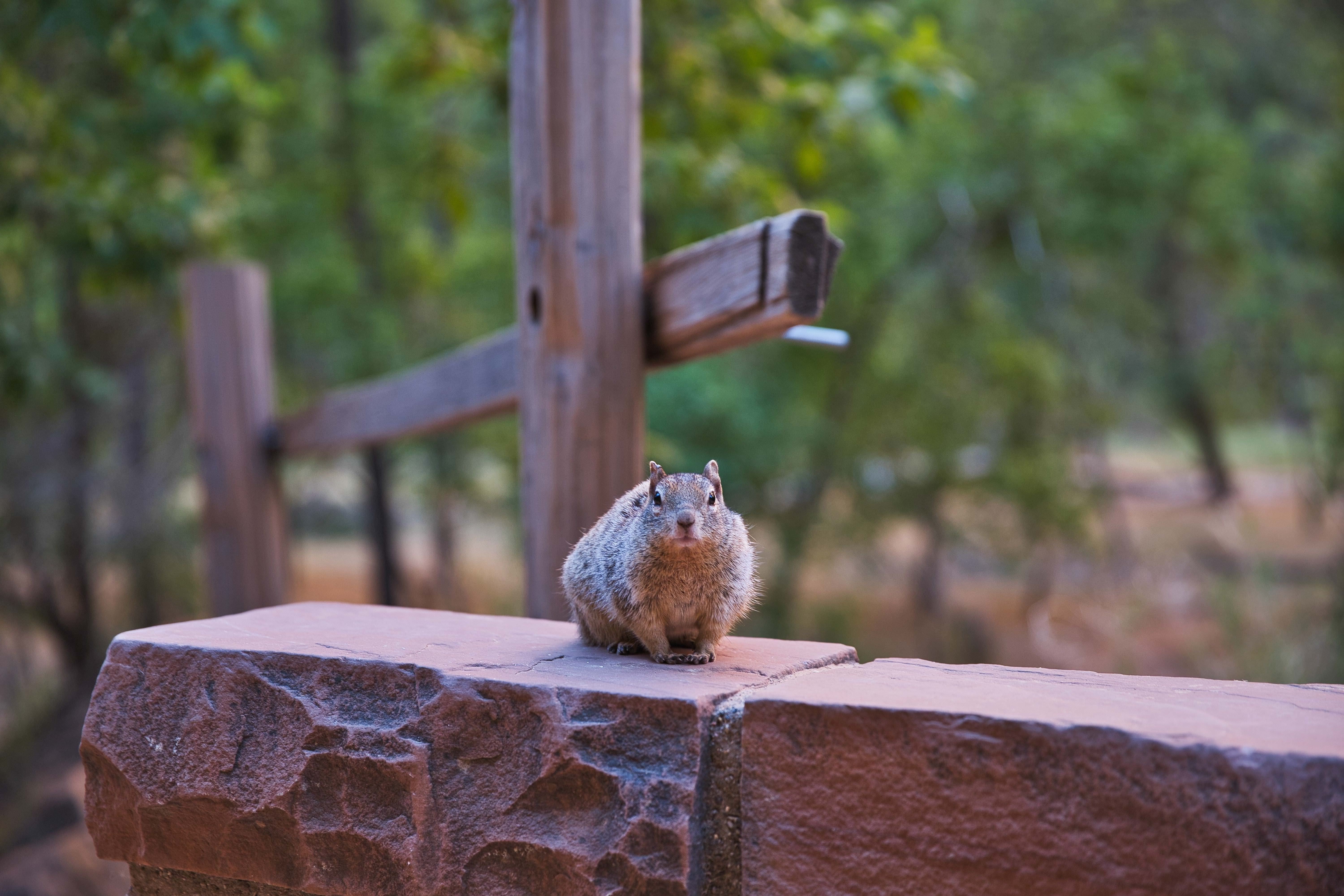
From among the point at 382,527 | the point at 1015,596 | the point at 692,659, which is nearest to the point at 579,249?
the point at 692,659

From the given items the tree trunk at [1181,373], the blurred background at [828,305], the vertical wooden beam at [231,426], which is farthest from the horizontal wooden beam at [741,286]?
the tree trunk at [1181,373]

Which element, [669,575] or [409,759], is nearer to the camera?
[409,759]

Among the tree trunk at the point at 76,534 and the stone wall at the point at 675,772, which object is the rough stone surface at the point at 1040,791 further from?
the tree trunk at the point at 76,534

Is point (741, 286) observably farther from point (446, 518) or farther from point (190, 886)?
point (446, 518)

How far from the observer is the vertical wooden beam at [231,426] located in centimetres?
A: 430

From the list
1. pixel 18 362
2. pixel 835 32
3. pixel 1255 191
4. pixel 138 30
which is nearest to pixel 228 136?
pixel 18 362

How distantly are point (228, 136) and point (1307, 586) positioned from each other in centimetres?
855

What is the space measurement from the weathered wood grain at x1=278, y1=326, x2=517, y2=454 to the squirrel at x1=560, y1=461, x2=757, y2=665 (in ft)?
3.44

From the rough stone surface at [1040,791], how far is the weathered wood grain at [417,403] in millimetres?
1759

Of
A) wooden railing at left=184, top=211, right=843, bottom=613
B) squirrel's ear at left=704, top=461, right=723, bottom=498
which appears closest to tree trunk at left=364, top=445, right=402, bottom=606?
wooden railing at left=184, top=211, right=843, bottom=613

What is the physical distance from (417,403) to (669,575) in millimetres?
1859

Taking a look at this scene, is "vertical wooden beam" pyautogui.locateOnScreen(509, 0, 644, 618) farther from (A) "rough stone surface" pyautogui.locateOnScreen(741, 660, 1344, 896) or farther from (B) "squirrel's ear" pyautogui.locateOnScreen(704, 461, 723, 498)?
(A) "rough stone surface" pyautogui.locateOnScreen(741, 660, 1344, 896)

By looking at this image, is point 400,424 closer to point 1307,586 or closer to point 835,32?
point 835,32

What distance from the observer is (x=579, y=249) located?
2.67 metres
